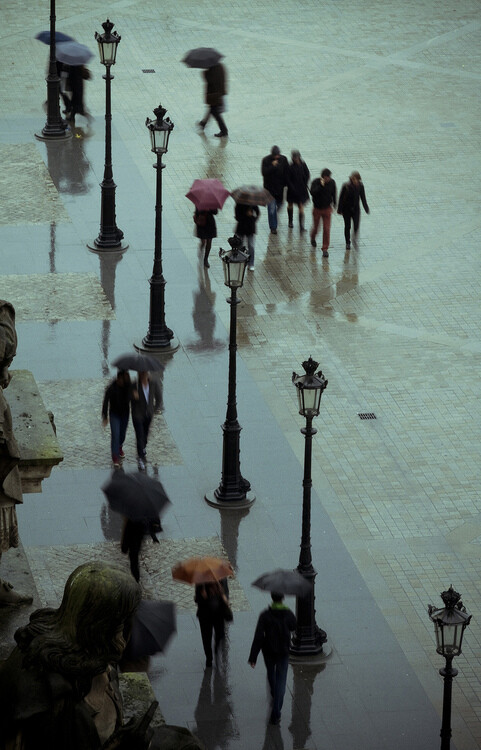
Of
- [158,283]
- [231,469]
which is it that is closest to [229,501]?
[231,469]

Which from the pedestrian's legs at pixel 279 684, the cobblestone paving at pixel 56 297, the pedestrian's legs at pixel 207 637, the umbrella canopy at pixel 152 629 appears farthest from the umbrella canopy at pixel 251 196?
the umbrella canopy at pixel 152 629

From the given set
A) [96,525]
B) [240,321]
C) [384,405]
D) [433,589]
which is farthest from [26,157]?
[433,589]

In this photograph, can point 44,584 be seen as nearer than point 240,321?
Yes

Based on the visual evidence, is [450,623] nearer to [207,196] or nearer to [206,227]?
[206,227]

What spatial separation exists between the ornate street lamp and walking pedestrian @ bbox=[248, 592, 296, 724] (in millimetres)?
8424

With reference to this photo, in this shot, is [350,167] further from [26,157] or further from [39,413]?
[39,413]

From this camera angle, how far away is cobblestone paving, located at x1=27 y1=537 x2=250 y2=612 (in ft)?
51.9

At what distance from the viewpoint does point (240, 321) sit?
75.0 feet

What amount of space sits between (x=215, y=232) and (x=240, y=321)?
2.15 meters

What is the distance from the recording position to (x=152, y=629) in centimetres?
1256

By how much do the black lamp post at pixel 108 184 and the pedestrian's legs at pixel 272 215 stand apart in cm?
270

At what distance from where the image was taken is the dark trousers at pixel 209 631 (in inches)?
567

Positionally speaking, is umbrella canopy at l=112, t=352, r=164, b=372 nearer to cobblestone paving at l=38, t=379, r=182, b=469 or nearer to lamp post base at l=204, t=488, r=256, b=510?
cobblestone paving at l=38, t=379, r=182, b=469

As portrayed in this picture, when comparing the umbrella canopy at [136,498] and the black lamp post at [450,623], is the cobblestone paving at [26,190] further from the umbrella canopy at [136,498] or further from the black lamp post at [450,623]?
the black lamp post at [450,623]
